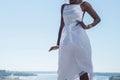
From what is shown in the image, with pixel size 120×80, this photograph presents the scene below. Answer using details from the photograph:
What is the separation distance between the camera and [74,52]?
367 centimetres

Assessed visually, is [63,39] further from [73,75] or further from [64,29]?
[73,75]

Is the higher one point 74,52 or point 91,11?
point 91,11

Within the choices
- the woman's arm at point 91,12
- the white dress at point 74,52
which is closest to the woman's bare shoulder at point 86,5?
the woman's arm at point 91,12

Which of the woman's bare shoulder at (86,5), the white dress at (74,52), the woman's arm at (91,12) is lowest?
the white dress at (74,52)

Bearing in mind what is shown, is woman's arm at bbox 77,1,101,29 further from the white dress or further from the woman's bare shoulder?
the white dress

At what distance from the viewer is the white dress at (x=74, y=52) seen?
3621 mm

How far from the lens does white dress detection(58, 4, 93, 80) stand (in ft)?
11.9

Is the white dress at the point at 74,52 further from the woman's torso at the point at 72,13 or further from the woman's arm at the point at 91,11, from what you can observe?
the woman's arm at the point at 91,11

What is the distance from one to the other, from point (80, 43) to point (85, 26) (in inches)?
7.7

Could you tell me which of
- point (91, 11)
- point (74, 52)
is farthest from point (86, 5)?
point (74, 52)

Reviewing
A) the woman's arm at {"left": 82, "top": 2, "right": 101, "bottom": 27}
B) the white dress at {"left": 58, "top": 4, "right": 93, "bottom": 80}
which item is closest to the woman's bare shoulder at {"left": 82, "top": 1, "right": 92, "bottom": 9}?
the woman's arm at {"left": 82, "top": 2, "right": 101, "bottom": 27}

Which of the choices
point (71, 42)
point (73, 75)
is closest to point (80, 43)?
point (71, 42)

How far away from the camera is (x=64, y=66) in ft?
12.1

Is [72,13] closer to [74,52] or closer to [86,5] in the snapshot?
[86,5]
